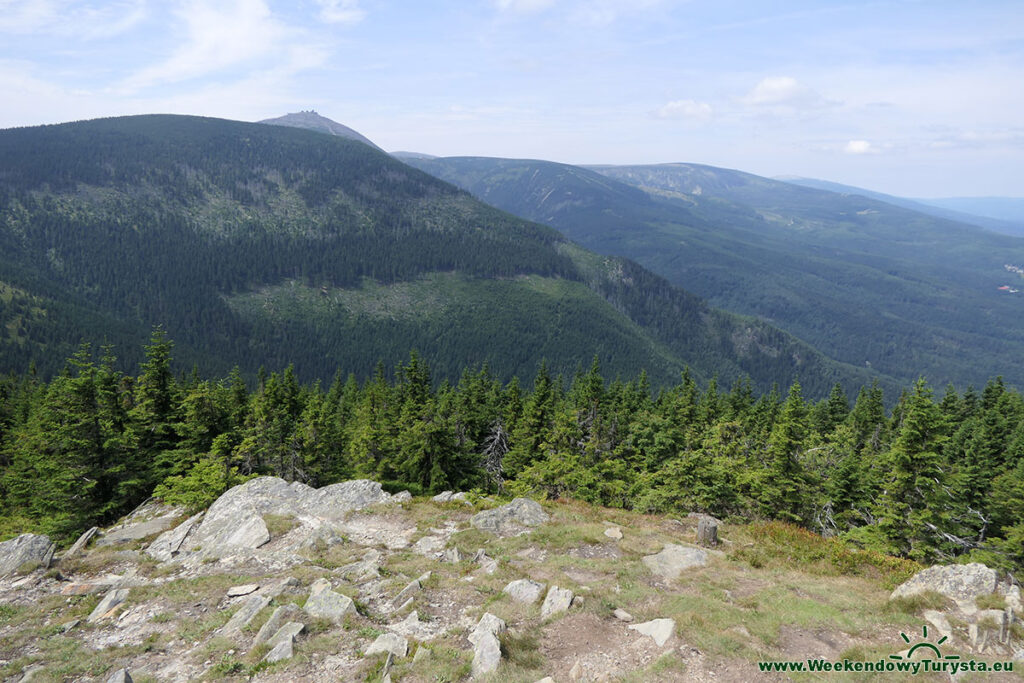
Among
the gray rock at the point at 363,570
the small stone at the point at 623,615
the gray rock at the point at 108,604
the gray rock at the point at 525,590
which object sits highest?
the small stone at the point at 623,615

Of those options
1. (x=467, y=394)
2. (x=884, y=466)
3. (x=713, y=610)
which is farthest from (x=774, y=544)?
(x=467, y=394)

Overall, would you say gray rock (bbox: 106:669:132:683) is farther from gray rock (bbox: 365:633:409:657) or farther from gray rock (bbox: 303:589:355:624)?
gray rock (bbox: 365:633:409:657)

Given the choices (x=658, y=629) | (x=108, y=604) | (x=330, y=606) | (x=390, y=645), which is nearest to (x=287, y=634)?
(x=330, y=606)

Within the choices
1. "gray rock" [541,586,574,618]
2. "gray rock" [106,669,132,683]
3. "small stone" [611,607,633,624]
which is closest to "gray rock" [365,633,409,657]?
"gray rock" [541,586,574,618]

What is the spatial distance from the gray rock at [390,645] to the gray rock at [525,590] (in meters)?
4.75

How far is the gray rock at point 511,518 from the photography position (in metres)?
27.7

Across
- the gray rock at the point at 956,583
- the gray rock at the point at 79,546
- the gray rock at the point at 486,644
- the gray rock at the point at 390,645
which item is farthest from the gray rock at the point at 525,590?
the gray rock at the point at 79,546

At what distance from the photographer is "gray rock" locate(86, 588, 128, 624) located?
64.3 ft

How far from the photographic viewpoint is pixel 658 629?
16156mm

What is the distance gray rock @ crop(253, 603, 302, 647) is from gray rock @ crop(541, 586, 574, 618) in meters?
9.24

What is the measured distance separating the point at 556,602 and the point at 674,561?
25.3ft

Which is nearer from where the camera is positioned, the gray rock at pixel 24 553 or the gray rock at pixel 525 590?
the gray rock at pixel 525 590

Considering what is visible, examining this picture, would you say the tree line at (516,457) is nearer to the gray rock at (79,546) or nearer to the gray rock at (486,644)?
the gray rock at (79,546)

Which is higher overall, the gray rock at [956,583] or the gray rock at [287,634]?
the gray rock at [956,583]
